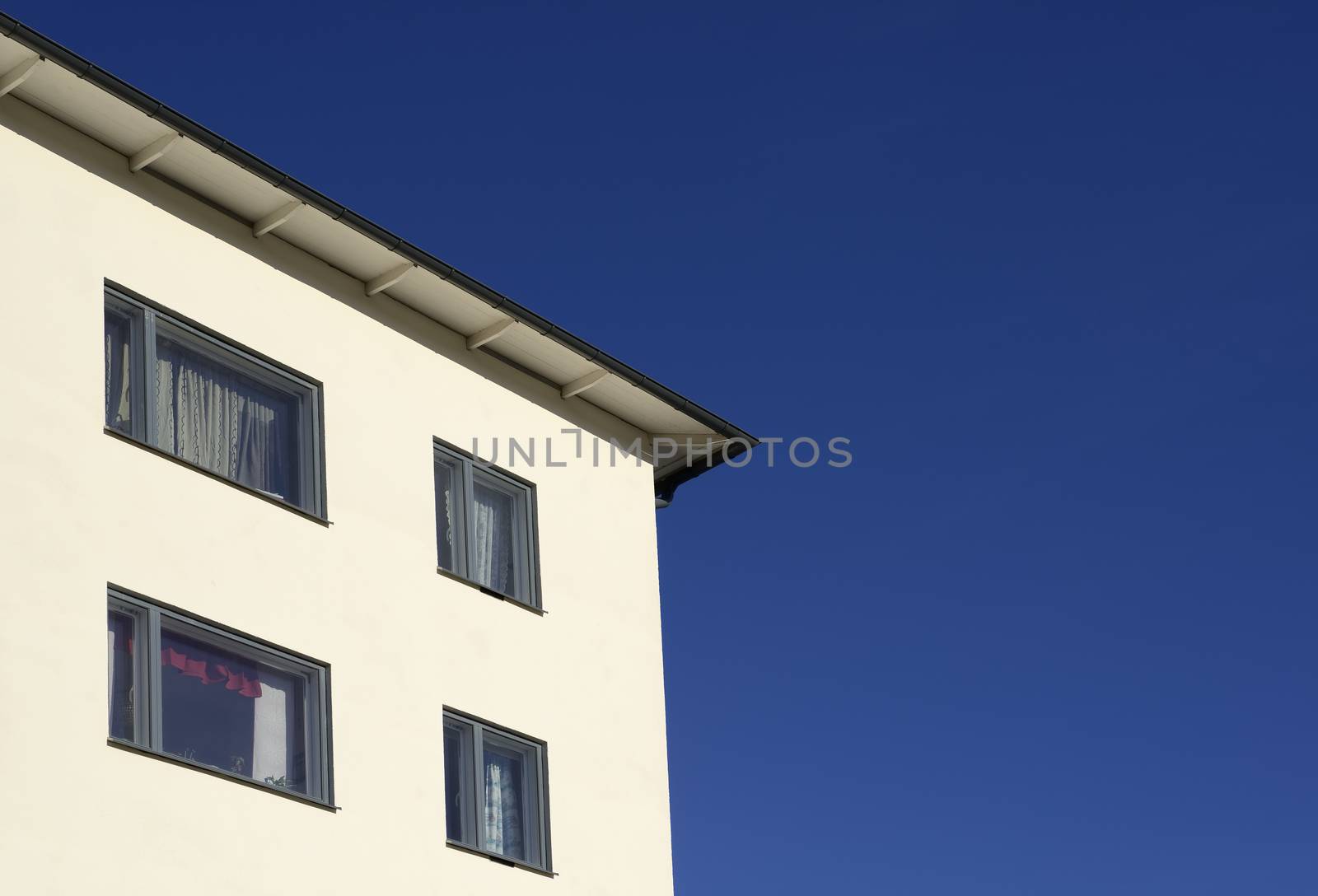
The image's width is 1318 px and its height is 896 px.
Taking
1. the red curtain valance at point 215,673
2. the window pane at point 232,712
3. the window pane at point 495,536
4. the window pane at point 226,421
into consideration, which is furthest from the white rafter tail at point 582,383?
the red curtain valance at point 215,673

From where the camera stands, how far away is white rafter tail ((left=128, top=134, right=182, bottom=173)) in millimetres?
17469

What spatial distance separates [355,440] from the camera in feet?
61.9

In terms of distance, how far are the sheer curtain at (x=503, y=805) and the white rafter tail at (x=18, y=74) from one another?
7.67 meters

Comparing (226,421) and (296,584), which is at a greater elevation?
(226,421)

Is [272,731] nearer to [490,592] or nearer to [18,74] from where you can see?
[490,592]

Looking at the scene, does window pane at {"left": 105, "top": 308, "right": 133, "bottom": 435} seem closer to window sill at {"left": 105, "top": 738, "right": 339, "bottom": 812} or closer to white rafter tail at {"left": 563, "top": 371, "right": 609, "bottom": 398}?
window sill at {"left": 105, "top": 738, "right": 339, "bottom": 812}

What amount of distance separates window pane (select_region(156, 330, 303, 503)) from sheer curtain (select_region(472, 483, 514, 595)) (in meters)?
2.53

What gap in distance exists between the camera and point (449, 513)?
65.2 ft

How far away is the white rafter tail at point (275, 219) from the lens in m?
18.6

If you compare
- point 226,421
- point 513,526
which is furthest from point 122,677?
point 513,526

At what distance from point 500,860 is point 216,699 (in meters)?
3.54

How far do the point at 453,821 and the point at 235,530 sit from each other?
359 cm

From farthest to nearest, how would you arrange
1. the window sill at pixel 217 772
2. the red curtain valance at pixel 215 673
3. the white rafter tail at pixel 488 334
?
the white rafter tail at pixel 488 334 < the red curtain valance at pixel 215 673 < the window sill at pixel 217 772

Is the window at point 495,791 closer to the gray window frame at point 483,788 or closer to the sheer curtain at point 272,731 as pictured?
the gray window frame at point 483,788
